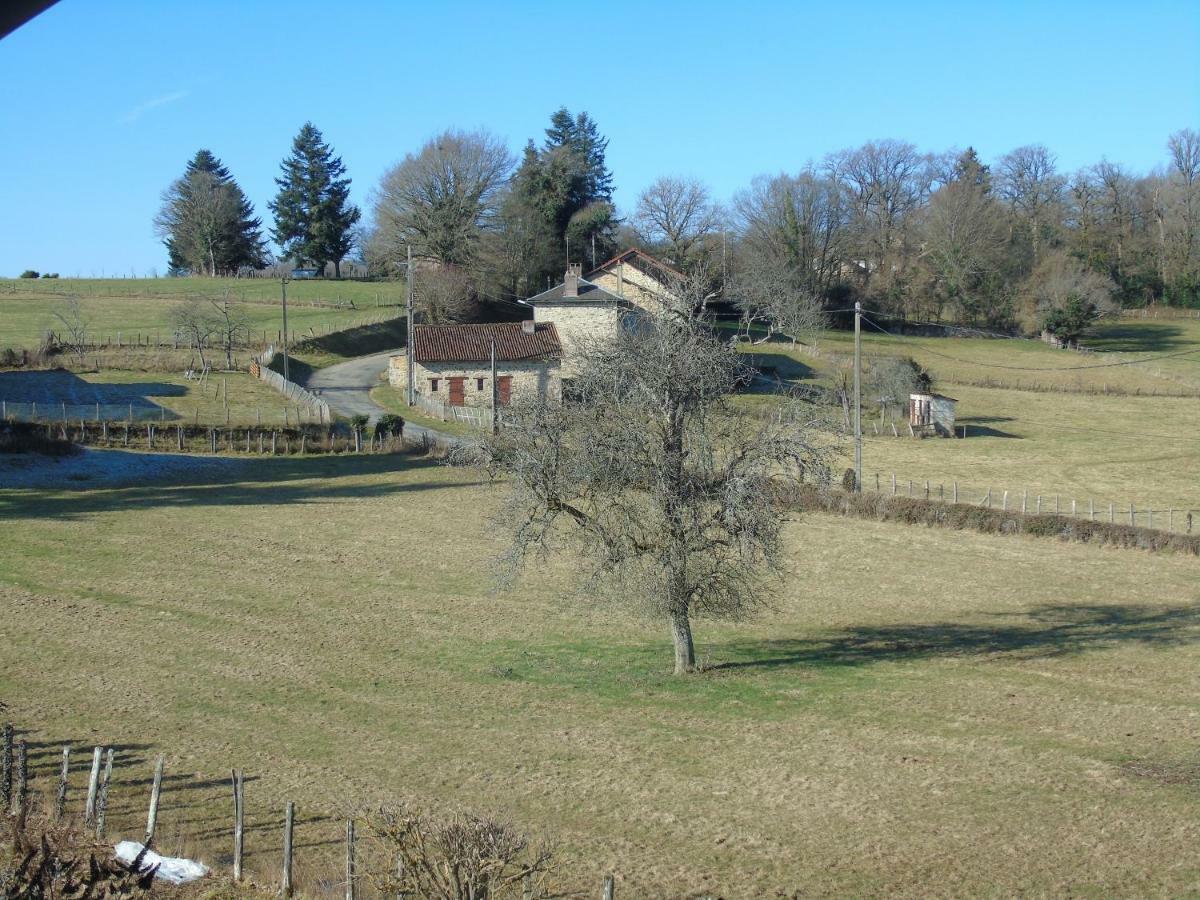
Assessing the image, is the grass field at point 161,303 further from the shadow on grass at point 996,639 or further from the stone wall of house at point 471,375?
the shadow on grass at point 996,639

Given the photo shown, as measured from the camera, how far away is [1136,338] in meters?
91.4

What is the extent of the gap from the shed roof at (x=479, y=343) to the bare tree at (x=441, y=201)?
24148mm

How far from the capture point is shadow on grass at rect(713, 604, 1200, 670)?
78.2 ft

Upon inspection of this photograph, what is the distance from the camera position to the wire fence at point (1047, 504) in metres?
37.7

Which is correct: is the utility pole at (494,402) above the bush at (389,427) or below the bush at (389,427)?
above

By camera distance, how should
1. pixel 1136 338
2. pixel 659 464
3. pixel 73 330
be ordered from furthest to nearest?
1. pixel 1136 338
2. pixel 73 330
3. pixel 659 464

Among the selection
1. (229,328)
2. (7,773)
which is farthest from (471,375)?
(7,773)

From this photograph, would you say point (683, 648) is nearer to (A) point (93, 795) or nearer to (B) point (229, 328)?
(A) point (93, 795)

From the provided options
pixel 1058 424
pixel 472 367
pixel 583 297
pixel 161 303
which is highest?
pixel 161 303

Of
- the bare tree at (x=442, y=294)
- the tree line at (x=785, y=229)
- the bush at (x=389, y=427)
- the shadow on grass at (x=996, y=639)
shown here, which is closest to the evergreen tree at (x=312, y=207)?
the tree line at (x=785, y=229)

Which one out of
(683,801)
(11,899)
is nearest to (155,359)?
(683,801)

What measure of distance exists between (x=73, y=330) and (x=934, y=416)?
54.2 metres

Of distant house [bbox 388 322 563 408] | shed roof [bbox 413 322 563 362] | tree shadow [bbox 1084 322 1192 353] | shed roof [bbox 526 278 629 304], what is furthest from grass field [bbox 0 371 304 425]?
tree shadow [bbox 1084 322 1192 353]

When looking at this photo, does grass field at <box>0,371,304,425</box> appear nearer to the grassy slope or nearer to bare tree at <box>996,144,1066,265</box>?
the grassy slope
